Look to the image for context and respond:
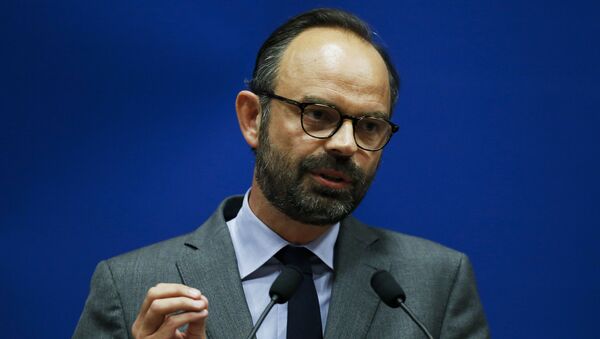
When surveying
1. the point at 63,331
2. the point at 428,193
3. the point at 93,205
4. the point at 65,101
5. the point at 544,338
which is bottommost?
the point at 63,331

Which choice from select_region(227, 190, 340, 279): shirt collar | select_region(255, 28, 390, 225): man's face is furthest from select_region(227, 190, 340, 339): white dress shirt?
select_region(255, 28, 390, 225): man's face

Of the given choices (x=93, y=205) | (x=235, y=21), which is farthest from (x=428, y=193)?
(x=93, y=205)

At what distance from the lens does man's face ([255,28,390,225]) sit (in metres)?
1.82

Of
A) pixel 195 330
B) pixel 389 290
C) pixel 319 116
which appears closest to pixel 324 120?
pixel 319 116

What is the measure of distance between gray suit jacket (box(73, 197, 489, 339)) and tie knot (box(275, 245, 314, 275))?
0.29ft

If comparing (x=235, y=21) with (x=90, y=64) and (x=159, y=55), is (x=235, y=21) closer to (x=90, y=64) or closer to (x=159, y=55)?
(x=159, y=55)

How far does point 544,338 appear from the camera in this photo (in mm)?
2373

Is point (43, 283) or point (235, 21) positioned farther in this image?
point (235, 21)

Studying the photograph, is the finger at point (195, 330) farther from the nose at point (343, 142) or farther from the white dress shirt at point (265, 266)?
the nose at point (343, 142)

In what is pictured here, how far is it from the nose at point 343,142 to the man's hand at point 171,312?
0.58m

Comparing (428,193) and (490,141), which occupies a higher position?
(490,141)

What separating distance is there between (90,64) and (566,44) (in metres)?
1.69

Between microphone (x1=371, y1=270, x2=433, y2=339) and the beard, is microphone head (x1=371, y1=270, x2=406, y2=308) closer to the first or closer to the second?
microphone (x1=371, y1=270, x2=433, y2=339)

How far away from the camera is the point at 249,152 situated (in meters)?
2.45
